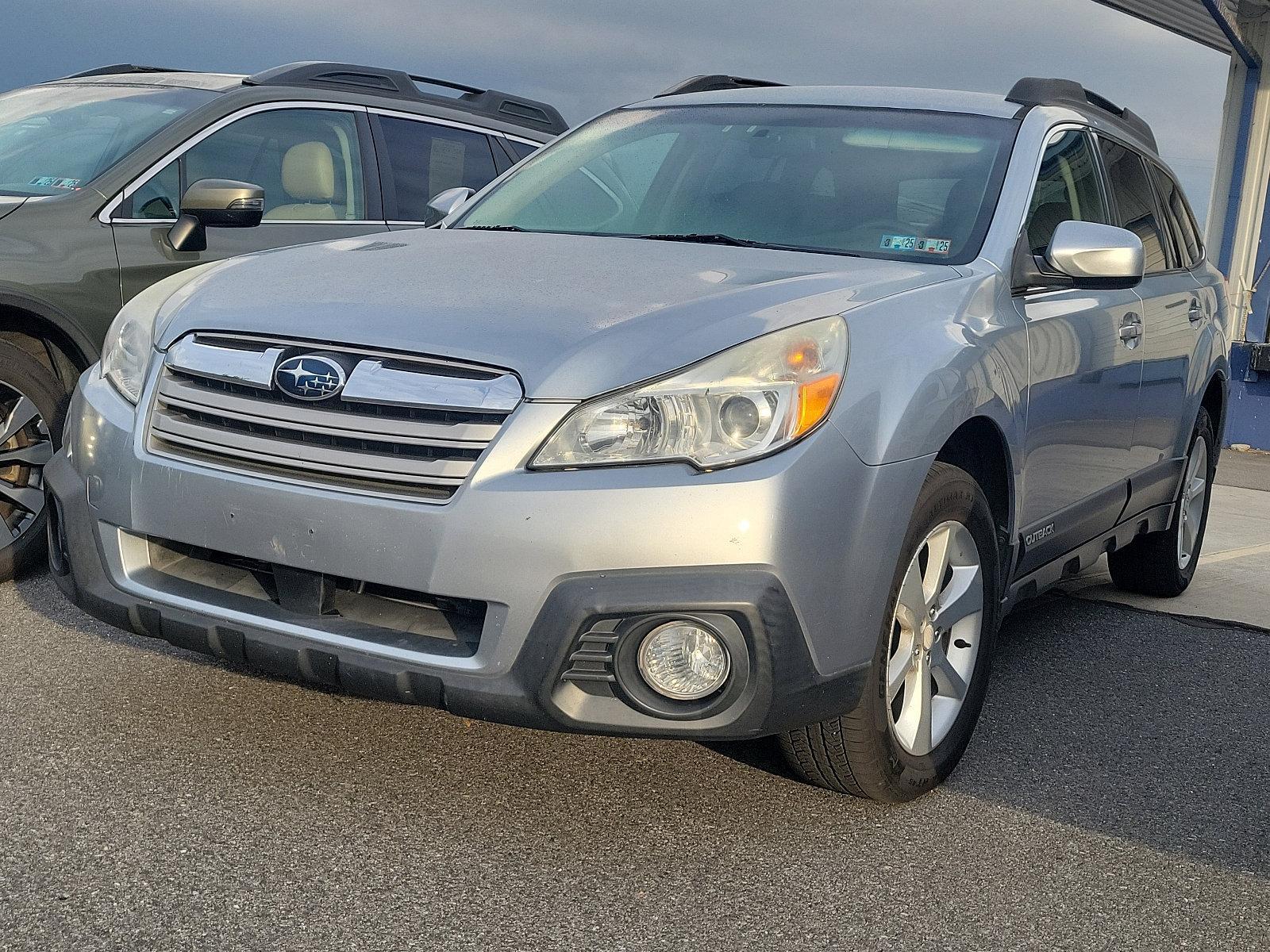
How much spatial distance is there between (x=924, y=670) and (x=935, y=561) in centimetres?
25

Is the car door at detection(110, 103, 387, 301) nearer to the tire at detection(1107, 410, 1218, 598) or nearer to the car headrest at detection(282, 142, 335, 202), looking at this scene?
the car headrest at detection(282, 142, 335, 202)

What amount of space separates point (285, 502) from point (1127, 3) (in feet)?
41.7

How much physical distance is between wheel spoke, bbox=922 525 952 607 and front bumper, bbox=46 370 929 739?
0.31 metres

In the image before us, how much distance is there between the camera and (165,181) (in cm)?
498

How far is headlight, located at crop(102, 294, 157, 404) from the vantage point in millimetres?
3227

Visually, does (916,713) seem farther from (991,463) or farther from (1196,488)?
(1196,488)

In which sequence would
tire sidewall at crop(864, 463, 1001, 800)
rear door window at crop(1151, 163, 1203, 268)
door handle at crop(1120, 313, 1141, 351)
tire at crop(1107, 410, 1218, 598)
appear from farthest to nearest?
1. tire at crop(1107, 410, 1218, 598)
2. rear door window at crop(1151, 163, 1203, 268)
3. door handle at crop(1120, 313, 1141, 351)
4. tire sidewall at crop(864, 463, 1001, 800)

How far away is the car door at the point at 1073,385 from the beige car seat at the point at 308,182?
2.78 metres

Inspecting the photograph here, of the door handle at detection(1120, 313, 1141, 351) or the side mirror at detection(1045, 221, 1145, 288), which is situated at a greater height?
the side mirror at detection(1045, 221, 1145, 288)

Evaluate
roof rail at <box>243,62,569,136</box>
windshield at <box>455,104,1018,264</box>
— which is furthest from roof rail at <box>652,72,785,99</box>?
roof rail at <box>243,62,569,136</box>

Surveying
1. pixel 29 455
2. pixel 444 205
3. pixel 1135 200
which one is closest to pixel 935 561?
pixel 444 205

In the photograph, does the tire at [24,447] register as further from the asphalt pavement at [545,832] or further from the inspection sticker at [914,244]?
the inspection sticker at [914,244]

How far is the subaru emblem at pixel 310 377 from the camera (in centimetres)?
283

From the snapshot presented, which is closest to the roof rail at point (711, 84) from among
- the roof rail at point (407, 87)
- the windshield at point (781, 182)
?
the windshield at point (781, 182)
